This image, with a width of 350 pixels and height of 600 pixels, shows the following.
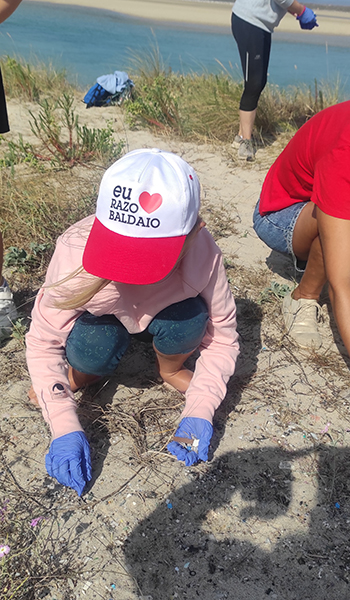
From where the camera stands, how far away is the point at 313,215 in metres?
1.88

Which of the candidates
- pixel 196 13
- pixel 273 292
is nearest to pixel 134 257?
pixel 273 292

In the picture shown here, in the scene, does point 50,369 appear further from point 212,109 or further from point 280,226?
point 212,109

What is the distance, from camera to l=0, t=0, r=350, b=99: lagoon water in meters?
9.73

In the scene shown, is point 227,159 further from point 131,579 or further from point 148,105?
point 131,579

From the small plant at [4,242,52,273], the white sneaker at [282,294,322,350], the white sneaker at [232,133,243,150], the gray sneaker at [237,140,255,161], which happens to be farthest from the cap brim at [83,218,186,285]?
the white sneaker at [232,133,243,150]

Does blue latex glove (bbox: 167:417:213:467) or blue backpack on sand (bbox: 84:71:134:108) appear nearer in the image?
blue latex glove (bbox: 167:417:213:467)

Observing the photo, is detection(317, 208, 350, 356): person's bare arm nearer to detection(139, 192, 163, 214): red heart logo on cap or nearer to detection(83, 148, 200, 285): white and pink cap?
detection(83, 148, 200, 285): white and pink cap

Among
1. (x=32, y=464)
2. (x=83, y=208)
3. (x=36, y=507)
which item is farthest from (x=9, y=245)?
(x=36, y=507)

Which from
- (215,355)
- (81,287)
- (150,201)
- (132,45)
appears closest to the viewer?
(150,201)

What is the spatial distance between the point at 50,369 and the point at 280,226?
116 cm

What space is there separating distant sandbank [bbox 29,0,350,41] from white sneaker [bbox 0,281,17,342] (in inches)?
647

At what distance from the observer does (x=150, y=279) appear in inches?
46.4

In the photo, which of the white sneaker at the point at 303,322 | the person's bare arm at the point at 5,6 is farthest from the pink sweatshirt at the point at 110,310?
the person's bare arm at the point at 5,6

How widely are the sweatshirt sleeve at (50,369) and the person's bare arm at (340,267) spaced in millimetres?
794
